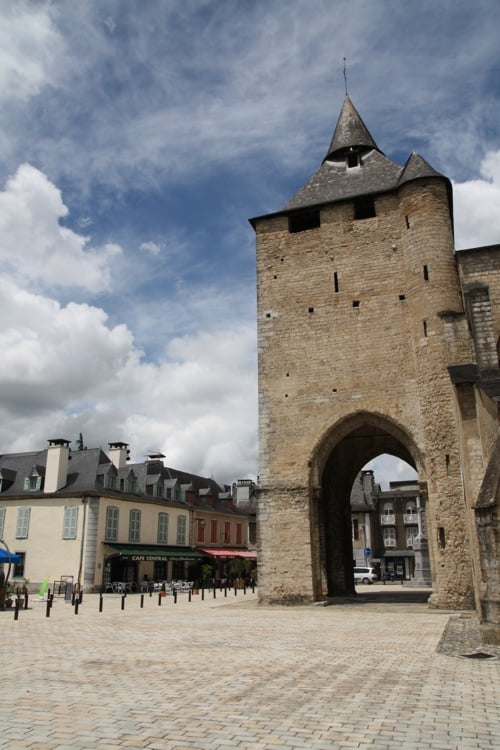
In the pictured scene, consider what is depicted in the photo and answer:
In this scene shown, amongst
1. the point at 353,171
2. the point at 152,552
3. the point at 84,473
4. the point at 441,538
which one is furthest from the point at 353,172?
the point at 152,552

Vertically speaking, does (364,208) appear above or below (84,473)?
above

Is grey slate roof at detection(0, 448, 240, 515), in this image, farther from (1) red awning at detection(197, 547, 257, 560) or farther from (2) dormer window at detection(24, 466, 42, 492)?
(1) red awning at detection(197, 547, 257, 560)

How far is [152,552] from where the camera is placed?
1003 inches

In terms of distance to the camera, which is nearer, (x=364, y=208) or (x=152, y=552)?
(x=364, y=208)

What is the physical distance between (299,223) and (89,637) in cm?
1290

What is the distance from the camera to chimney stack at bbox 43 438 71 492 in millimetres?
24531

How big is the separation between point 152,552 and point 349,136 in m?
18.4

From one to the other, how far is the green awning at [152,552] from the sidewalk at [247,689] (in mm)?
14153

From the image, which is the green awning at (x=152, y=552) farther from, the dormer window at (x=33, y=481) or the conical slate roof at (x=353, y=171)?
the conical slate roof at (x=353, y=171)

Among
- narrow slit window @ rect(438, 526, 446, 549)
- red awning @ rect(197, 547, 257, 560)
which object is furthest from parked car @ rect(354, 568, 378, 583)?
narrow slit window @ rect(438, 526, 446, 549)

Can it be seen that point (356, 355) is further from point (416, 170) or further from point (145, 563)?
point (145, 563)

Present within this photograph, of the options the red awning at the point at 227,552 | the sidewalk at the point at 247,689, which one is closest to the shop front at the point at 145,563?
the red awning at the point at 227,552

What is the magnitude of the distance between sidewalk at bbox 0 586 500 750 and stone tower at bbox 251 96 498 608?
442 cm

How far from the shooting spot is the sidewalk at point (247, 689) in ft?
12.4
